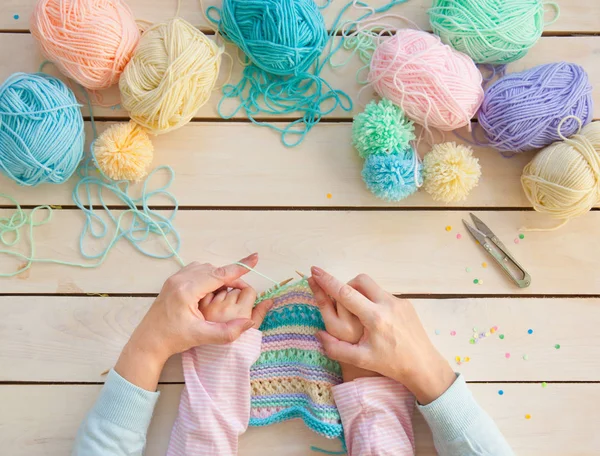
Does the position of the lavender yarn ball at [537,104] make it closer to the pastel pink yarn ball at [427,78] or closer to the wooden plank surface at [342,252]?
the pastel pink yarn ball at [427,78]

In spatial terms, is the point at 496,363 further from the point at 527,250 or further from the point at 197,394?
the point at 197,394

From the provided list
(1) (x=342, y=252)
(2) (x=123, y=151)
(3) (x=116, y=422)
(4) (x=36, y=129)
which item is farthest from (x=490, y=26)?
(3) (x=116, y=422)

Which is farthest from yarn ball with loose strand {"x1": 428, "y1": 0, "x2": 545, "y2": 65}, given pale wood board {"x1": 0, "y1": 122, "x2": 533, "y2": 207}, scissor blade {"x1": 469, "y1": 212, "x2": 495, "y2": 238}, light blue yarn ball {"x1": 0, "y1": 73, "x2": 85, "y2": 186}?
light blue yarn ball {"x1": 0, "y1": 73, "x2": 85, "y2": 186}

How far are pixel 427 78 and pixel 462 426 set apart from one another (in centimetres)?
55

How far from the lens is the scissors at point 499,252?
0.96 m

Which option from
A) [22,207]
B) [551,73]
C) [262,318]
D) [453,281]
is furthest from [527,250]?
[22,207]

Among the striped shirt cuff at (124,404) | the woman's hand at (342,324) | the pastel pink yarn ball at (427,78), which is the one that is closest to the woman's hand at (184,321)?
the striped shirt cuff at (124,404)

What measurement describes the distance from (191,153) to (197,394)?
1.37 feet

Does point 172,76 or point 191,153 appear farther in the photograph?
point 191,153

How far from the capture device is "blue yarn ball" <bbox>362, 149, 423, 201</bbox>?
2.93ft

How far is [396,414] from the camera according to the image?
878 millimetres

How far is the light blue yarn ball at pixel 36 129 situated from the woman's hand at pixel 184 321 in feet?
0.89

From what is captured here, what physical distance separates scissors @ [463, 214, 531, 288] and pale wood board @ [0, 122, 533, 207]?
0.05m

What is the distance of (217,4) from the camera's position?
0.99 m
